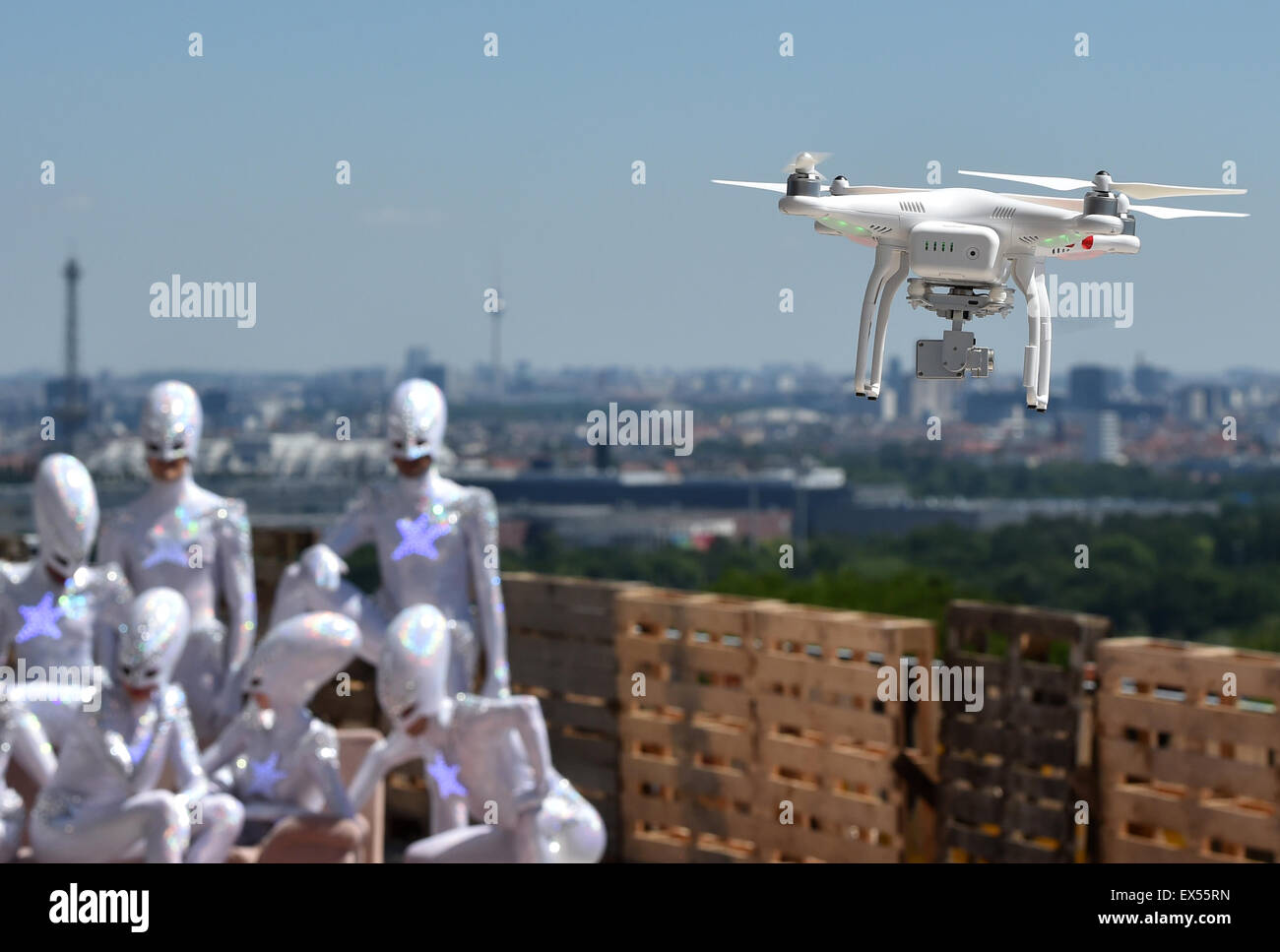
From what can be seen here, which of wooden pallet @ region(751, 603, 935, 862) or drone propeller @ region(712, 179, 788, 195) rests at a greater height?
drone propeller @ region(712, 179, 788, 195)

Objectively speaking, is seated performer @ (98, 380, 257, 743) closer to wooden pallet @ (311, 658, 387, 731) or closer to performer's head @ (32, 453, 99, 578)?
performer's head @ (32, 453, 99, 578)

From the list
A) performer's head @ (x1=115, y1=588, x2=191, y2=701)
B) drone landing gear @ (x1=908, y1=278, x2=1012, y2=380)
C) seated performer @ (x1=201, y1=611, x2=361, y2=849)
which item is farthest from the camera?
seated performer @ (x1=201, y1=611, x2=361, y2=849)

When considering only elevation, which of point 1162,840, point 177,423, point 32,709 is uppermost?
point 177,423

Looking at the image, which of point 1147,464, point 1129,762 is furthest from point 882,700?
point 1147,464

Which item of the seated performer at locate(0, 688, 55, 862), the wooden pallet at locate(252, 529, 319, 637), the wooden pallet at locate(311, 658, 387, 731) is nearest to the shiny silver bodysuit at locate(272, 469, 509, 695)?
the seated performer at locate(0, 688, 55, 862)
